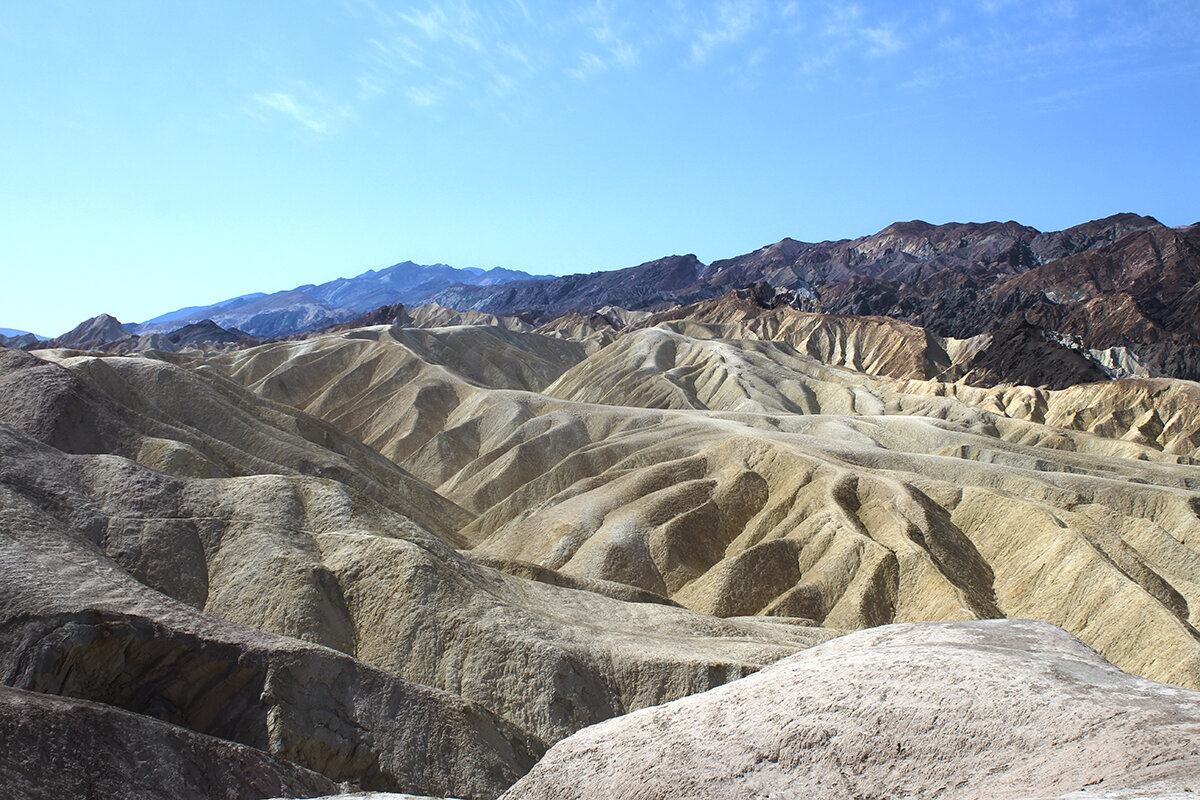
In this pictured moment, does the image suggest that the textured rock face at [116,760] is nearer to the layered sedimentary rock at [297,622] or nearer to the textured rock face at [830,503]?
the layered sedimentary rock at [297,622]

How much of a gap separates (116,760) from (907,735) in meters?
11.5

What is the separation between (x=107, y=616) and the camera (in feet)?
61.0

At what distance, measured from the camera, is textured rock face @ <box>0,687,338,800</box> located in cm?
1302

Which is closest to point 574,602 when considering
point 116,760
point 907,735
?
point 116,760

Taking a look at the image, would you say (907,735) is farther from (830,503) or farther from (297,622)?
(830,503)

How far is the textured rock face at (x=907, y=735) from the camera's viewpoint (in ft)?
33.0

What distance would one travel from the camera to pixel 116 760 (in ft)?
46.2

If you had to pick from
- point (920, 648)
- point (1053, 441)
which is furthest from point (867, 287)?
point (920, 648)

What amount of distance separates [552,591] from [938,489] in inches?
1045

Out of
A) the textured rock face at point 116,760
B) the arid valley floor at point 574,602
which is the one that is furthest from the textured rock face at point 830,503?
the textured rock face at point 116,760

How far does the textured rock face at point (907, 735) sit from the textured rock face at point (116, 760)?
5.33 metres

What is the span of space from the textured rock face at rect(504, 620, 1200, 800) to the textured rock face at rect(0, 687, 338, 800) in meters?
5.33

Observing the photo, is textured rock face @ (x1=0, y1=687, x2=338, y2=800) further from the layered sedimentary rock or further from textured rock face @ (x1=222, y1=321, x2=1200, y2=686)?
textured rock face @ (x1=222, y1=321, x2=1200, y2=686)

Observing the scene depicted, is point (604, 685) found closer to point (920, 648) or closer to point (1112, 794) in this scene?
point (920, 648)
